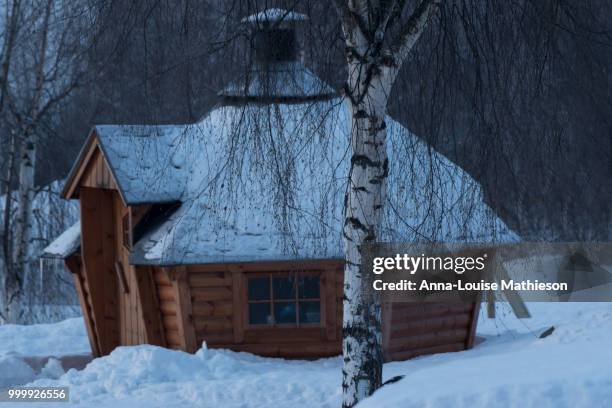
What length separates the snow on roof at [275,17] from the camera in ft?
26.1

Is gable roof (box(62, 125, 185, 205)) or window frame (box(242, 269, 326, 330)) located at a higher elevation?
gable roof (box(62, 125, 185, 205))

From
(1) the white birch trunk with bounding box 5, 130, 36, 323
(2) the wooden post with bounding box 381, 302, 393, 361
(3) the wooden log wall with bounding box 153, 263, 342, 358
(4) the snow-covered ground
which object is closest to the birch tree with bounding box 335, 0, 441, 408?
(4) the snow-covered ground

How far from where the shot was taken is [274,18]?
29.8 ft

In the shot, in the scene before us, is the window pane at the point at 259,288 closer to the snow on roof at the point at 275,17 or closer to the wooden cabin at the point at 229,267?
the wooden cabin at the point at 229,267

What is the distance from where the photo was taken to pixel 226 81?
9.06 meters

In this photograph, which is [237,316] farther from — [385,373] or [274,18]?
[274,18]

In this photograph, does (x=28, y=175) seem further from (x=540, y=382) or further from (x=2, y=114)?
(x=540, y=382)

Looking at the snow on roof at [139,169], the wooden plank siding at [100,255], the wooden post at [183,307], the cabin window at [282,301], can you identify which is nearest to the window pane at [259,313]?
the cabin window at [282,301]

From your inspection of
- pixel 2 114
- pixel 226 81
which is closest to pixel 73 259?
pixel 2 114

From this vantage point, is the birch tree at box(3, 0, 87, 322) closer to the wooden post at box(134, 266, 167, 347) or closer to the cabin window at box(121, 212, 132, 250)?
the cabin window at box(121, 212, 132, 250)

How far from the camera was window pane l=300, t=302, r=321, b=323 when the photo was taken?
14227mm

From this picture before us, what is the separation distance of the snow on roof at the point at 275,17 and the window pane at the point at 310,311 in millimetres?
5819

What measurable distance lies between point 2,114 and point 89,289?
20.2 ft

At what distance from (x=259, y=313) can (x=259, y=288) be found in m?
0.35
